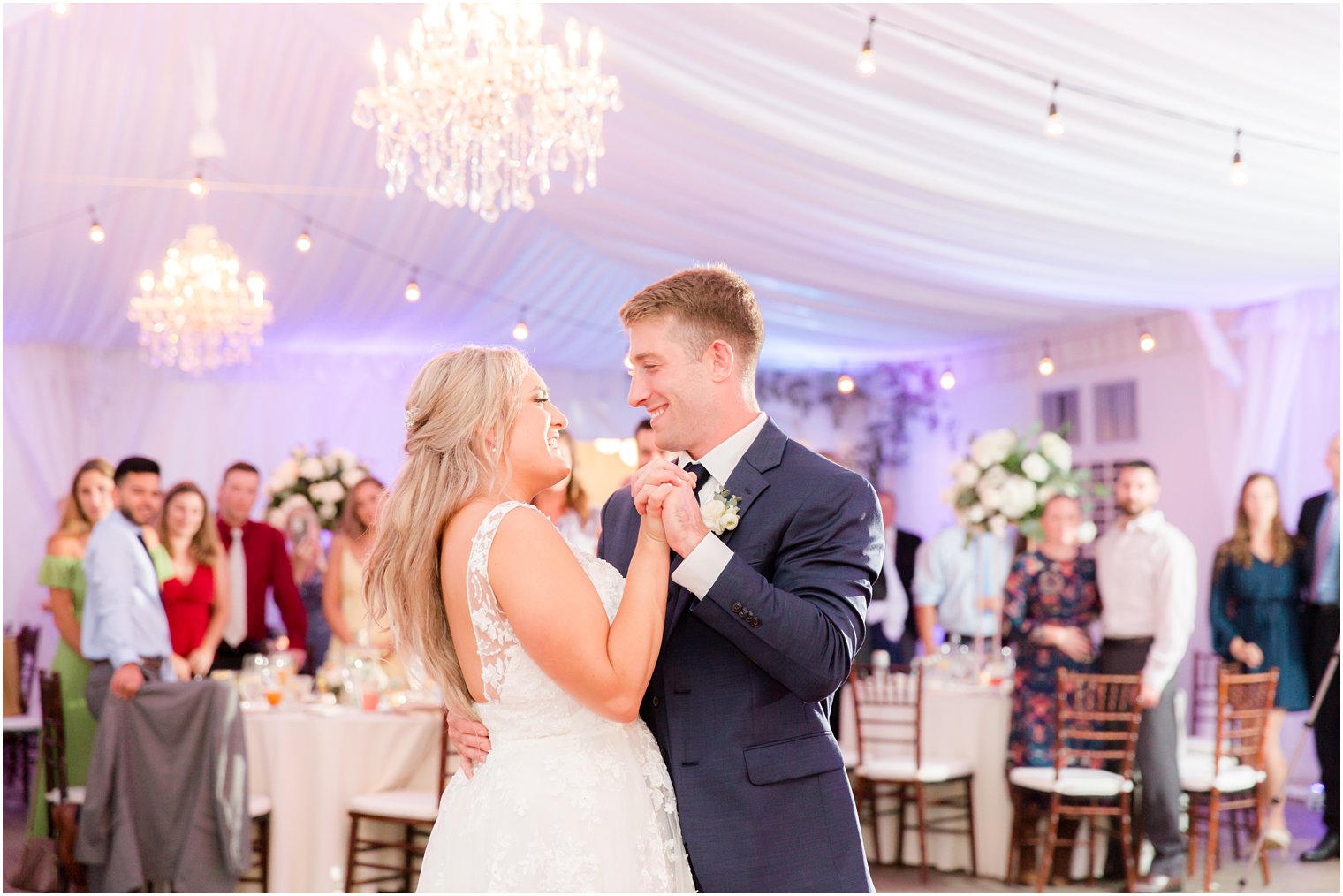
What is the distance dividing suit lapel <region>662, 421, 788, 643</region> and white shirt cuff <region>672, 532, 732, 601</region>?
0.12 metres

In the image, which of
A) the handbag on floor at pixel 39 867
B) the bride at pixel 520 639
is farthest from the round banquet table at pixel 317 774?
the bride at pixel 520 639

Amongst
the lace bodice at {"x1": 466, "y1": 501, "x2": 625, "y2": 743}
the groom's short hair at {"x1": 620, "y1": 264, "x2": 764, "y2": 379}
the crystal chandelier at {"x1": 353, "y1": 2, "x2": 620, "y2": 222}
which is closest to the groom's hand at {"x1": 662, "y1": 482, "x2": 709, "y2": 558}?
the lace bodice at {"x1": 466, "y1": 501, "x2": 625, "y2": 743}

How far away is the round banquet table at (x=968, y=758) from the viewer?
627cm

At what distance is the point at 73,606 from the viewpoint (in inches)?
251

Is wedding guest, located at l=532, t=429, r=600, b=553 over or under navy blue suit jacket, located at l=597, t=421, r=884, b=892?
over

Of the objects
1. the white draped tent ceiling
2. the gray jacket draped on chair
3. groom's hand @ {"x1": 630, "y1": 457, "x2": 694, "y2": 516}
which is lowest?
the gray jacket draped on chair

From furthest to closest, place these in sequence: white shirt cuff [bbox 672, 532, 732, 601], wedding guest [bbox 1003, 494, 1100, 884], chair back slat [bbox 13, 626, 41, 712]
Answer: chair back slat [bbox 13, 626, 41, 712] → wedding guest [bbox 1003, 494, 1100, 884] → white shirt cuff [bbox 672, 532, 732, 601]

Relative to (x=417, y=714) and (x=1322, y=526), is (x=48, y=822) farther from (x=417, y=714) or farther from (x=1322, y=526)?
(x=1322, y=526)

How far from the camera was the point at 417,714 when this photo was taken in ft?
17.7

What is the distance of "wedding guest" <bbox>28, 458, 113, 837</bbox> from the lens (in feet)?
18.9

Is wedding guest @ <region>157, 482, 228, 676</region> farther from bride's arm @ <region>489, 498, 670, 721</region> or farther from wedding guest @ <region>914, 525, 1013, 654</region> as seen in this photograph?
wedding guest @ <region>914, 525, 1013, 654</region>

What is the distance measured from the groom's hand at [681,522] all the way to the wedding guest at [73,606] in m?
4.37

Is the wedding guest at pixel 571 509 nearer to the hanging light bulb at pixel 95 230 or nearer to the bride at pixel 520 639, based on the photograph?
the hanging light bulb at pixel 95 230

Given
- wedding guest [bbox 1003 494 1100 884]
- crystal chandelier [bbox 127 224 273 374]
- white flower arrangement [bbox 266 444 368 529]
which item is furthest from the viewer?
crystal chandelier [bbox 127 224 273 374]
